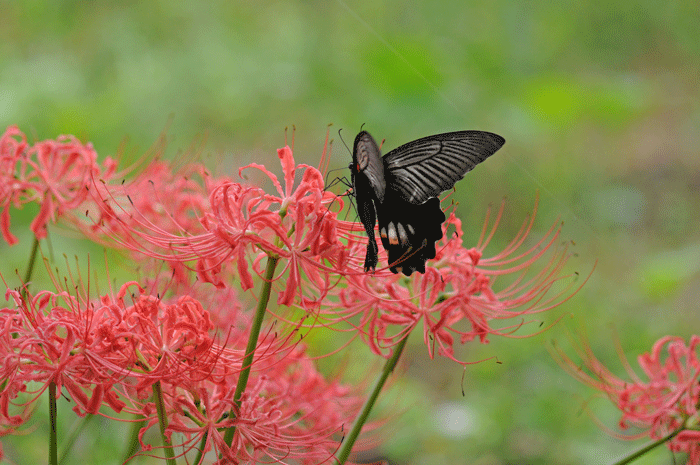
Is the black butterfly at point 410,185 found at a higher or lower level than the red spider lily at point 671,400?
higher

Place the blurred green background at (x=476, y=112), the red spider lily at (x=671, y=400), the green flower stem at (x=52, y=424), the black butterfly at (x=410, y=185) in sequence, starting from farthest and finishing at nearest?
the blurred green background at (x=476, y=112) < the red spider lily at (x=671, y=400) < the black butterfly at (x=410, y=185) < the green flower stem at (x=52, y=424)

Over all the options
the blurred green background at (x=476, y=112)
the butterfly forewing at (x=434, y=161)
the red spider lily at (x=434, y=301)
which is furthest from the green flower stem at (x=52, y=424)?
the blurred green background at (x=476, y=112)

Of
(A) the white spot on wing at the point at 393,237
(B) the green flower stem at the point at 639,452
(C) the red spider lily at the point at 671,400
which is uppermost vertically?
(A) the white spot on wing at the point at 393,237

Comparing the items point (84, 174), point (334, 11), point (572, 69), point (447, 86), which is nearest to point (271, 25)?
point (334, 11)

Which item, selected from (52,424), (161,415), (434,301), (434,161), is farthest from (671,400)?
Answer: (52,424)

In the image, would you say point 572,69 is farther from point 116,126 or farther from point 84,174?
point 84,174

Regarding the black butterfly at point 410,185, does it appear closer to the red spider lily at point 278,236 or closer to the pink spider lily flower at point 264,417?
the red spider lily at point 278,236

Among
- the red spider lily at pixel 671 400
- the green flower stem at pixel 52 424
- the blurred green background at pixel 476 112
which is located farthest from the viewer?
the blurred green background at pixel 476 112
